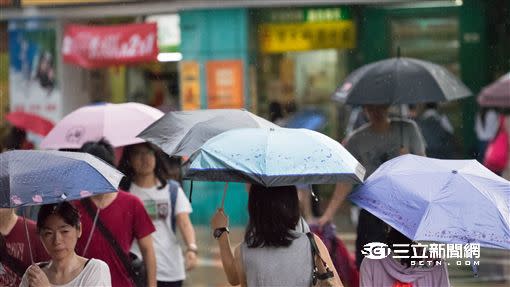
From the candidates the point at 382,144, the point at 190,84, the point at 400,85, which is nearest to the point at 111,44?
the point at 190,84

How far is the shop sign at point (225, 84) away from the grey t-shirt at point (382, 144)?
21.7ft

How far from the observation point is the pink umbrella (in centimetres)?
756

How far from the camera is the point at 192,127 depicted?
6.48 m

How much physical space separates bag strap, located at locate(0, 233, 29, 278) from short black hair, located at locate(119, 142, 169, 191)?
1.35 m

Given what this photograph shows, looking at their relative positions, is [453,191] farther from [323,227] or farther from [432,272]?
[323,227]

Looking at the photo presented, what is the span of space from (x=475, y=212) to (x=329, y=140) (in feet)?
2.53

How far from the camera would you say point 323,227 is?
7.89 m

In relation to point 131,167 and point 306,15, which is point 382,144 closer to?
point 131,167

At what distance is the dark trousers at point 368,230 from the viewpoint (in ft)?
23.9

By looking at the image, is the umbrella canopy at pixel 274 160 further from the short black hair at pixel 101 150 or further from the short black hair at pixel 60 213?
the short black hair at pixel 101 150

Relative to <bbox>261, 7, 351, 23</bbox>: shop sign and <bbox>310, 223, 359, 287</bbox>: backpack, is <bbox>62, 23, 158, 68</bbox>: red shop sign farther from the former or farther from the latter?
<bbox>310, 223, 359, 287</bbox>: backpack

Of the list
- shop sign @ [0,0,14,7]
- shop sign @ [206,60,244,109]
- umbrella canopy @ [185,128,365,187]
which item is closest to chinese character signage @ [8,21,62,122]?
shop sign @ [0,0,14,7]

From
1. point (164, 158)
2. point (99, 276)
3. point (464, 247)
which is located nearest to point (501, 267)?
point (164, 158)

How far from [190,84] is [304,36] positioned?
166cm
